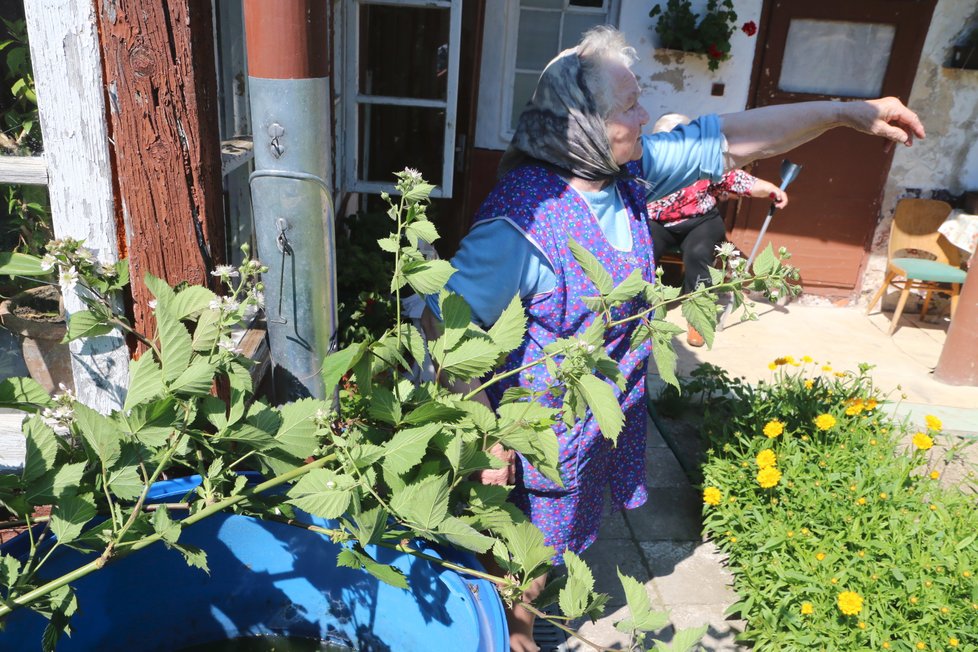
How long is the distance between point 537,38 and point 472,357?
4.50 meters

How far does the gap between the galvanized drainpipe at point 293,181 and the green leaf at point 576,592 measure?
614mm

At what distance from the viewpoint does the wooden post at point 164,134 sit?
4.45ft


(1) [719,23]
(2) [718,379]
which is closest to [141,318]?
(2) [718,379]

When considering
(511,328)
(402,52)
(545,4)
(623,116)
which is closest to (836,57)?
(545,4)

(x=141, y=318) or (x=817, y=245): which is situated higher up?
(x=141, y=318)

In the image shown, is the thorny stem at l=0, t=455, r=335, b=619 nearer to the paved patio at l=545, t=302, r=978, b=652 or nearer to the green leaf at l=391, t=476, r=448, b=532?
the green leaf at l=391, t=476, r=448, b=532

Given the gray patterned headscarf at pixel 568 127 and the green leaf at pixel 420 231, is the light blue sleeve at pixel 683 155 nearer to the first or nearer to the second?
the gray patterned headscarf at pixel 568 127

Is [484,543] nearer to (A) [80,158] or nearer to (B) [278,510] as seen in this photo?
(B) [278,510]

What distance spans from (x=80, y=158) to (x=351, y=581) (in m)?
0.93

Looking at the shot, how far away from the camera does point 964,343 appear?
4.77 meters

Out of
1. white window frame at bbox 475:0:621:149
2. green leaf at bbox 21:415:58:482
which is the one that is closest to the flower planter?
green leaf at bbox 21:415:58:482

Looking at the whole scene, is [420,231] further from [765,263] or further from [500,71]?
[500,71]

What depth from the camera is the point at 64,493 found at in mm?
1187

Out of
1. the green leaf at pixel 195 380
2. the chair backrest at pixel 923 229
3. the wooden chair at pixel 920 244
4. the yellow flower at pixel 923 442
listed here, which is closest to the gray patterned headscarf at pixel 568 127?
the green leaf at pixel 195 380
